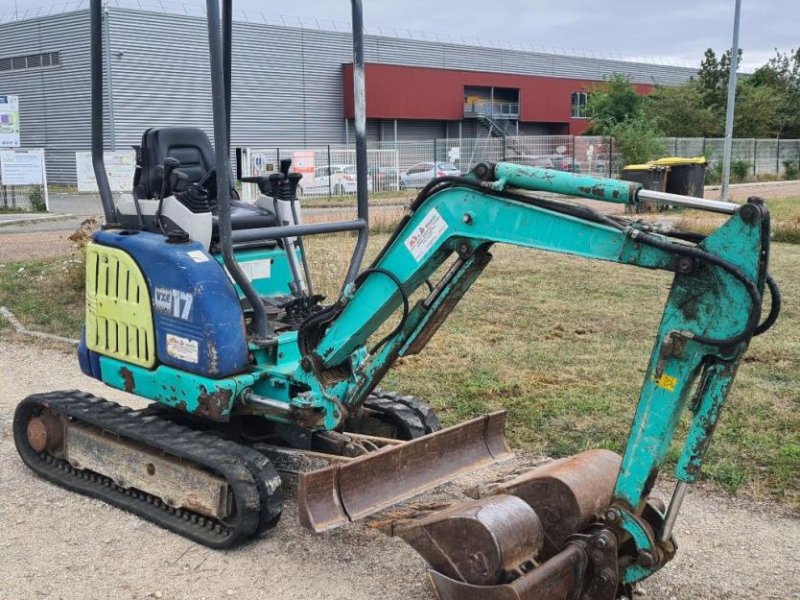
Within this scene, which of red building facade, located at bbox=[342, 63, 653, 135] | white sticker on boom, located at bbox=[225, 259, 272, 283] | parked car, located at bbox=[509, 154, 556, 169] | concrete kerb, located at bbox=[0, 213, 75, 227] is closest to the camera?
white sticker on boom, located at bbox=[225, 259, 272, 283]

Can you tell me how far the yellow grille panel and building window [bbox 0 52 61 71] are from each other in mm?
37033

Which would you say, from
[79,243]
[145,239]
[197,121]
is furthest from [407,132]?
[145,239]

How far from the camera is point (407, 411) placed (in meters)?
5.78

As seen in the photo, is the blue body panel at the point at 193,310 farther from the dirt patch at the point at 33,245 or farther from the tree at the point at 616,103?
the tree at the point at 616,103

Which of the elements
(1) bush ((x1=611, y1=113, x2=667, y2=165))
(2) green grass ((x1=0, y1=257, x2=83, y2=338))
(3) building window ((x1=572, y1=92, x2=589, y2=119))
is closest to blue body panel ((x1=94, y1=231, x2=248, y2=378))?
(2) green grass ((x1=0, y1=257, x2=83, y2=338))

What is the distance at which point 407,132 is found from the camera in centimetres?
5016

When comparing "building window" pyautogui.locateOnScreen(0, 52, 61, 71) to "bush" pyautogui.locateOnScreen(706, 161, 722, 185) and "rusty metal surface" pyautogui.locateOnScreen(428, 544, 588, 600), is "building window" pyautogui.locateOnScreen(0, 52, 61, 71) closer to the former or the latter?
"bush" pyautogui.locateOnScreen(706, 161, 722, 185)

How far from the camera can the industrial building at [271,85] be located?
38656mm

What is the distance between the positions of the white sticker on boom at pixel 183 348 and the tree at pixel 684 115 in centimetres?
4710

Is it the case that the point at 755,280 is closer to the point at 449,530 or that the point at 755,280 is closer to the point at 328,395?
the point at 449,530

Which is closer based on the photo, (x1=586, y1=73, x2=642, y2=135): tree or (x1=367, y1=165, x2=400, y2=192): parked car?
(x1=367, y1=165, x2=400, y2=192): parked car

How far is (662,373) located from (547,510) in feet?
2.88

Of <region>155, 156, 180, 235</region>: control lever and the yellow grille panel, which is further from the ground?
<region>155, 156, 180, 235</region>: control lever

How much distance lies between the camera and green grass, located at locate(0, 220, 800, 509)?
20.3 ft
